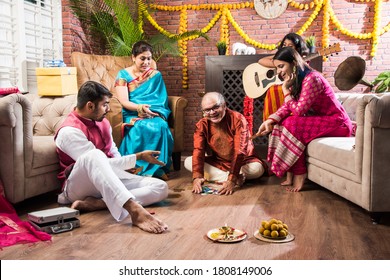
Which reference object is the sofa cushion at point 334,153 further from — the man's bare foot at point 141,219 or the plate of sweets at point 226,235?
the man's bare foot at point 141,219

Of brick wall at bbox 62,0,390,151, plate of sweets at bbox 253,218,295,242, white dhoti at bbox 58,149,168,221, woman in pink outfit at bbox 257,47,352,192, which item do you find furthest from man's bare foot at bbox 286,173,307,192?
brick wall at bbox 62,0,390,151

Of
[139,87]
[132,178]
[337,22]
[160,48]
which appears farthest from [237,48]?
[132,178]

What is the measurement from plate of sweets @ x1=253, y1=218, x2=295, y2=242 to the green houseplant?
346 cm

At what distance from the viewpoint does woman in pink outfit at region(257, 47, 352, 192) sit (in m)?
3.38

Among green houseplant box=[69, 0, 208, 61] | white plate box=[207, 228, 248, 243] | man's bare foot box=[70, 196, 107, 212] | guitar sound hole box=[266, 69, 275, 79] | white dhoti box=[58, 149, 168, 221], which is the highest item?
green houseplant box=[69, 0, 208, 61]

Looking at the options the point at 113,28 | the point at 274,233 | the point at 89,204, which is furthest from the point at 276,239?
the point at 113,28

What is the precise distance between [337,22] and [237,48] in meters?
1.37

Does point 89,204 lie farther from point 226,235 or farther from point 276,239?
point 276,239

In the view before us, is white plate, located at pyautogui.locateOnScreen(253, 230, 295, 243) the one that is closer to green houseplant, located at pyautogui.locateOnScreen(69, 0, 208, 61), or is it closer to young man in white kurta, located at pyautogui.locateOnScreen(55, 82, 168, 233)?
young man in white kurta, located at pyautogui.locateOnScreen(55, 82, 168, 233)

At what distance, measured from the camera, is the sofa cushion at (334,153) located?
9.17 ft

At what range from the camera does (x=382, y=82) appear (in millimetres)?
5234

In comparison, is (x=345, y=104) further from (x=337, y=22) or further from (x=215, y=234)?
(x=215, y=234)

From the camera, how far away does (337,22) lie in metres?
5.60

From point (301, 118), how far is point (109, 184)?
1702mm
